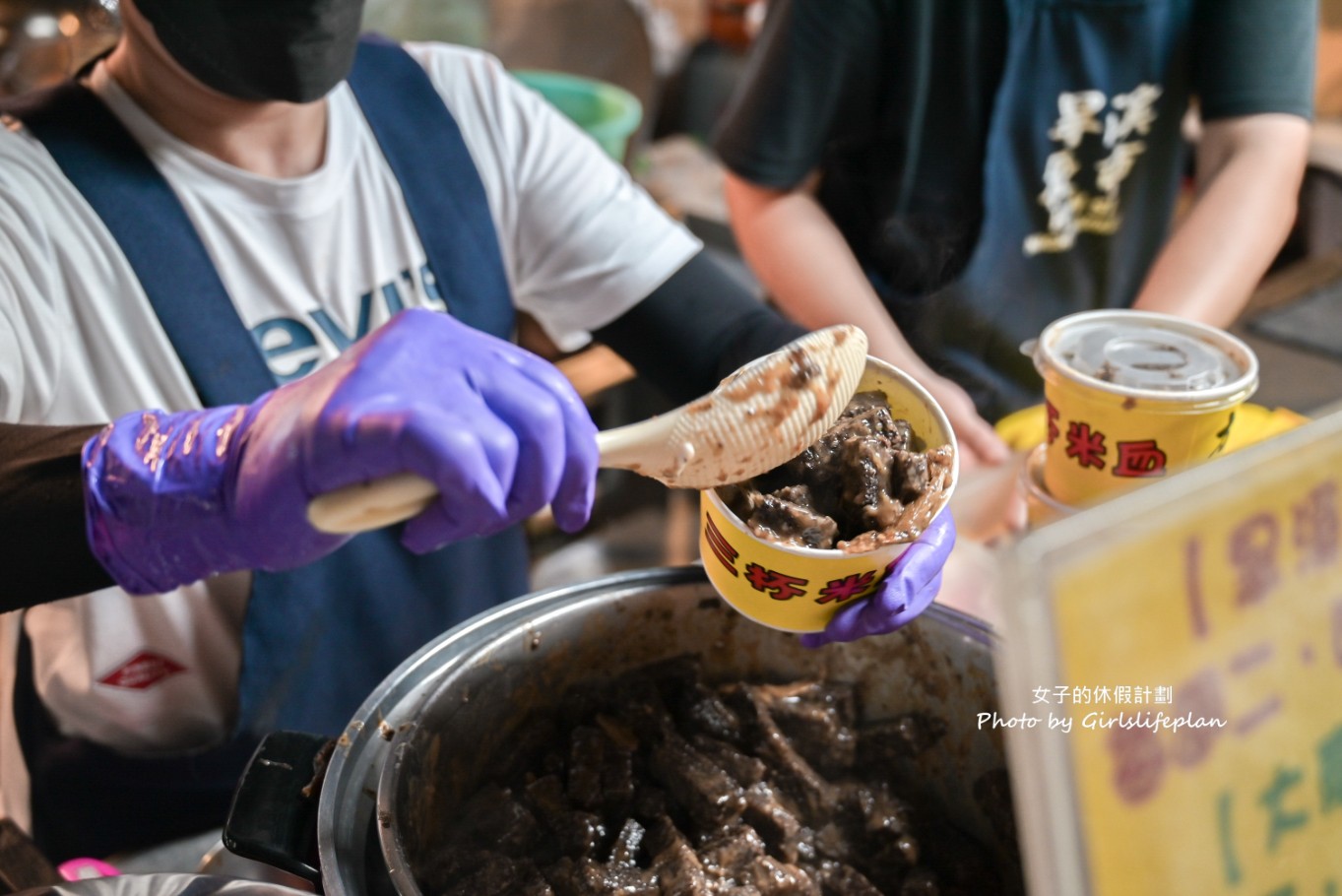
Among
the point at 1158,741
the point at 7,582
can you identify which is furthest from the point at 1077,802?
the point at 7,582

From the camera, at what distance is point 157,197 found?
1400 mm

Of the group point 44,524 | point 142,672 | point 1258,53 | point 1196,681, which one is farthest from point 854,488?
point 1258,53

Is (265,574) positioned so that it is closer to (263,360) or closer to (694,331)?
(263,360)

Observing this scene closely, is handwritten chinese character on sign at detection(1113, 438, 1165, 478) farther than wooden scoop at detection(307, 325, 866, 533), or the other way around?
handwritten chinese character on sign at detection(1113, 438, 1165, 478)

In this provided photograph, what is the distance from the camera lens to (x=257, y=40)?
Answer: 1319 mm

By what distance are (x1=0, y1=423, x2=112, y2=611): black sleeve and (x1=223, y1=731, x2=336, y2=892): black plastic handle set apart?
0.81ft

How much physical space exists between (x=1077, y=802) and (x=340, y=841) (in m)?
0.65

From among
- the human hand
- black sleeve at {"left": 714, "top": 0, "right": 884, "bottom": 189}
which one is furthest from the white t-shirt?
the human hand

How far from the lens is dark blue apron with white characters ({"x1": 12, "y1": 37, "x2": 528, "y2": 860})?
4.54ft

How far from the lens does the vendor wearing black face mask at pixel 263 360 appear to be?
3.13ft

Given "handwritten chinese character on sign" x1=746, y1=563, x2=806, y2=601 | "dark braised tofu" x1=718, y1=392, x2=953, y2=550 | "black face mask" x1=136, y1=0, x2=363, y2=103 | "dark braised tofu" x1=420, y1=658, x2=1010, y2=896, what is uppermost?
"black face mask" x1=136, y1=0, x2=363, y2=103

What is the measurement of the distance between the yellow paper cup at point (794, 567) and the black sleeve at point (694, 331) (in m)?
0.49

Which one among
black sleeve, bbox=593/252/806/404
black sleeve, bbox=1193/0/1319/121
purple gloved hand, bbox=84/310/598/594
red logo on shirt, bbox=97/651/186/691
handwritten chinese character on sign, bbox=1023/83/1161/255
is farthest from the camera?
handwritten chinese character on sign, bbox=1023/83/1161/255

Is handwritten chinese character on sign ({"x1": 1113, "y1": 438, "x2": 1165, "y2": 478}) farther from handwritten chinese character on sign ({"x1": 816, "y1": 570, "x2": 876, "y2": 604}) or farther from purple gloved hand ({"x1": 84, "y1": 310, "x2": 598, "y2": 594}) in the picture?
purple gloved hand ({"x1": 84, "y1": 310, "x2": 598, "y2": 594})
